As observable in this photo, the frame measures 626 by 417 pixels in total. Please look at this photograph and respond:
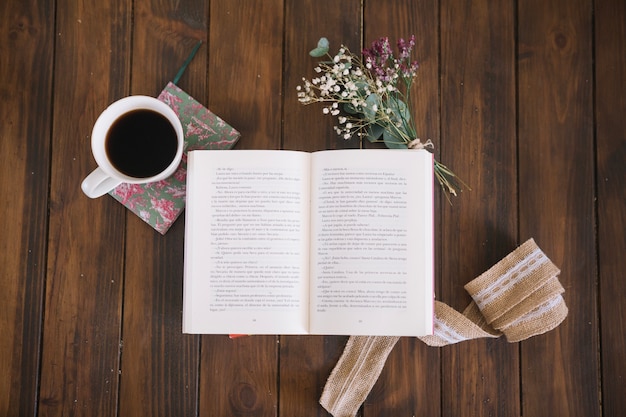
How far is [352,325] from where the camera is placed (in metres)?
0.73

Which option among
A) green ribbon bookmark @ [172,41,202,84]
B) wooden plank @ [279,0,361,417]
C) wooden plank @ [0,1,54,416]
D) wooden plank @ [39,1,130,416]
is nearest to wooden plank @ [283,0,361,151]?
wooden plank @ [279,0,361,417]

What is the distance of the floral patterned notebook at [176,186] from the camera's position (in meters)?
0.80

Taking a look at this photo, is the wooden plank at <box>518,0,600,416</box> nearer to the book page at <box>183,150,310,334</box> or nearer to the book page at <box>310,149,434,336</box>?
the book page at <box>310,149,434,336</box>

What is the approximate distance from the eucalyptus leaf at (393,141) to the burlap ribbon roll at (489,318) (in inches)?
8.9

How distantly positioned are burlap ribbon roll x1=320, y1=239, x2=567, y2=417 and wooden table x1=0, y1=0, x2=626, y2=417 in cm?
2

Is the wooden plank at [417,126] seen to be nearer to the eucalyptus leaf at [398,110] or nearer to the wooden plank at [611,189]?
the eucalyptus leaf at [398,110]

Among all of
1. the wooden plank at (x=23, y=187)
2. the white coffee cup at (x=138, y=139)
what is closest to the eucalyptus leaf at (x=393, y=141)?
the white coffee cup at (x=138, y=139)

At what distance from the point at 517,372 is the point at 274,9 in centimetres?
67

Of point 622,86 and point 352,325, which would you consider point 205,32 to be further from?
point 622,86

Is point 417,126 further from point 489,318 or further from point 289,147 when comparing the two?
point 489,318

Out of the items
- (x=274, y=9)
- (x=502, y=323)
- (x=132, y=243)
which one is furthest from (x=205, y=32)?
(x=502, y=323)

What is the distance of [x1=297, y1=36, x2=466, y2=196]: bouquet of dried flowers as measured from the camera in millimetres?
780

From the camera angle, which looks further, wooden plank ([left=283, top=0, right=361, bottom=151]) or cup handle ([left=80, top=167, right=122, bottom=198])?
wooden plank ([left=283, top=0, right=361, bottom=151])

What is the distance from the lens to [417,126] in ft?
2.70
